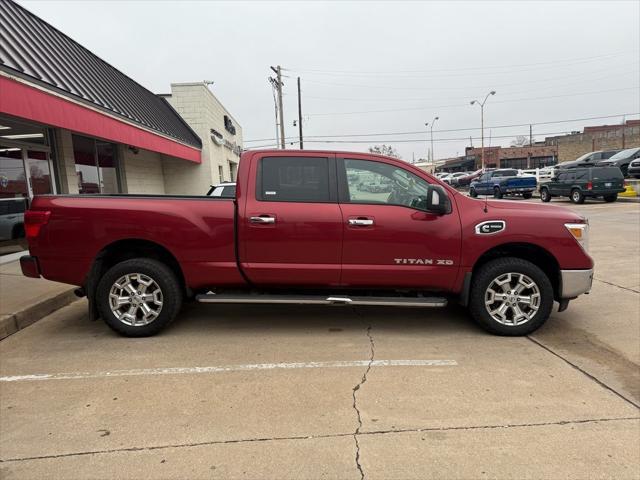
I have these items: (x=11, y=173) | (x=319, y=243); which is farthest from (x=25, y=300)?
(x=11, y=173)

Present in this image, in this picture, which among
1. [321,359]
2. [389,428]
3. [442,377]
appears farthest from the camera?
[321,359]

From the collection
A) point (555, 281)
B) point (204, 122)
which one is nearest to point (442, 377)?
point (555, 281)

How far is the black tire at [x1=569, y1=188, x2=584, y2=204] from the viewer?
2152 centimetres

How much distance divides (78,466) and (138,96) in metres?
14.9

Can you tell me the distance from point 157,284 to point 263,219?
1292 mm

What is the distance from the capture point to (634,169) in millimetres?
24078

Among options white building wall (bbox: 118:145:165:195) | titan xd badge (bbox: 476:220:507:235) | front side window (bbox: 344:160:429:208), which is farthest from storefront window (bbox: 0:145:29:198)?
titan xd badge (bbox: 476:220:507:235)

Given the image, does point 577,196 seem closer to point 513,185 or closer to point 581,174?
point 581,174

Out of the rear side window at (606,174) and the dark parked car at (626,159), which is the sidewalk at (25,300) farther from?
the dark parked car at (626,159)

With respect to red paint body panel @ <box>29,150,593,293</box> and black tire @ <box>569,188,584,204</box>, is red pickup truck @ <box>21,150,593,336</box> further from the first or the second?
black tire @ <box>569,188,584,204</box>

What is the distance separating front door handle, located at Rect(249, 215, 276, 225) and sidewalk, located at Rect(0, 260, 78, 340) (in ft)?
9.93

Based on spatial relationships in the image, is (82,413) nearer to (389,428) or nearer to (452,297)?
(389,428)

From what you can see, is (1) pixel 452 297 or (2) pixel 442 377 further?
(1) pixel 452 297

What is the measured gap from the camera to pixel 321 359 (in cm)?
420
